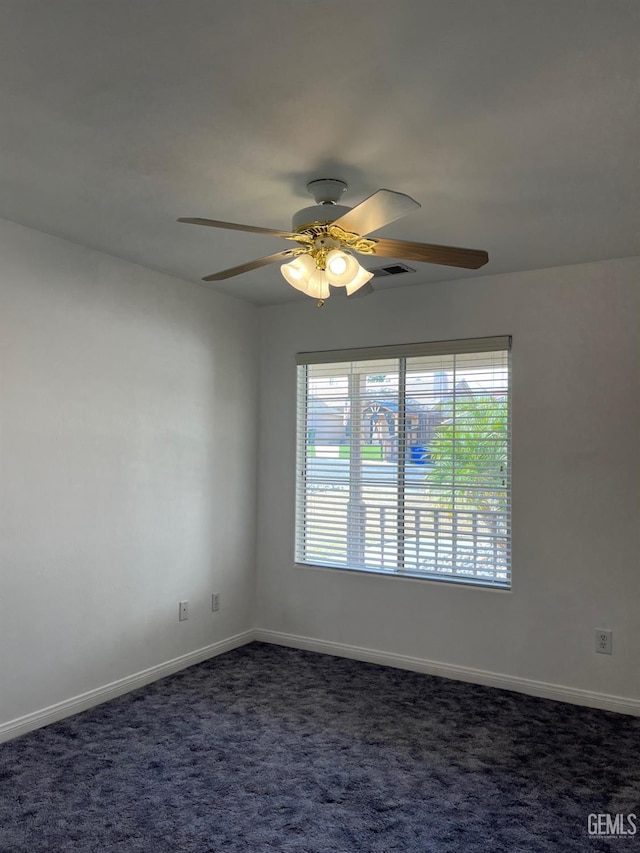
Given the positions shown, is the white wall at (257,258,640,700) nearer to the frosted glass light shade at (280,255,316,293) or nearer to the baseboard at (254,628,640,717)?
the baseboard at (254,628,640,717)

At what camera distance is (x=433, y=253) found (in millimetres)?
2332

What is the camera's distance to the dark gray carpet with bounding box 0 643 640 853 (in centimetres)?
229

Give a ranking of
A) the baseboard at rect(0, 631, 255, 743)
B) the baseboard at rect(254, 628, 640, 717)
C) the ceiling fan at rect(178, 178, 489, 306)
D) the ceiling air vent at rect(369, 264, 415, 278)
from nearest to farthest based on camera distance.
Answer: the ceiling fan at rect(178, 178, 489, 306) < the baseboard at rect(0, 631, 255, 743) < the baseboard at rect(254, 628, 640, 717) < the ceiling air vent at rect(369, 264, 415, 278)

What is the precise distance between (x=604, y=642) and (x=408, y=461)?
1.51 m

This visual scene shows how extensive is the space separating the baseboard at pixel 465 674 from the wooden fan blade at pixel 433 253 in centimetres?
250

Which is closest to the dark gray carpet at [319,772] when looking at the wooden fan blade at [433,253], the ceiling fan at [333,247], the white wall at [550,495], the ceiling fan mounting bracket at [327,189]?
the white wall at [550,495]

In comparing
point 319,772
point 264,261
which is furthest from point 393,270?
point 319,772

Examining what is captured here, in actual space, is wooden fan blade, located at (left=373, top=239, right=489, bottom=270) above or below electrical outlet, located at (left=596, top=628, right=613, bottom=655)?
above

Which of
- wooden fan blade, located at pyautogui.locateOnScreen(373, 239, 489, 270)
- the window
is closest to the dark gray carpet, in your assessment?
the window

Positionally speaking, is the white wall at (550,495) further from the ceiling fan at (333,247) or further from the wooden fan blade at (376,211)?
the wooden fan blade at (376,211)

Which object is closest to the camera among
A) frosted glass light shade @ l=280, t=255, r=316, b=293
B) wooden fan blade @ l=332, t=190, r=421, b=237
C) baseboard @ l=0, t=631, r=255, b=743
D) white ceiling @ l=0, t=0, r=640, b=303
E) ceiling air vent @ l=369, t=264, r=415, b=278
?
white ceiling @ l=0, t=0, r=640, b=303

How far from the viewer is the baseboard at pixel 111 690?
3057mm

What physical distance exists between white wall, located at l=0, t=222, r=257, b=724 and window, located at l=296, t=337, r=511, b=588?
53 centimetres

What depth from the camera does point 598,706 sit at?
11.4 ft
